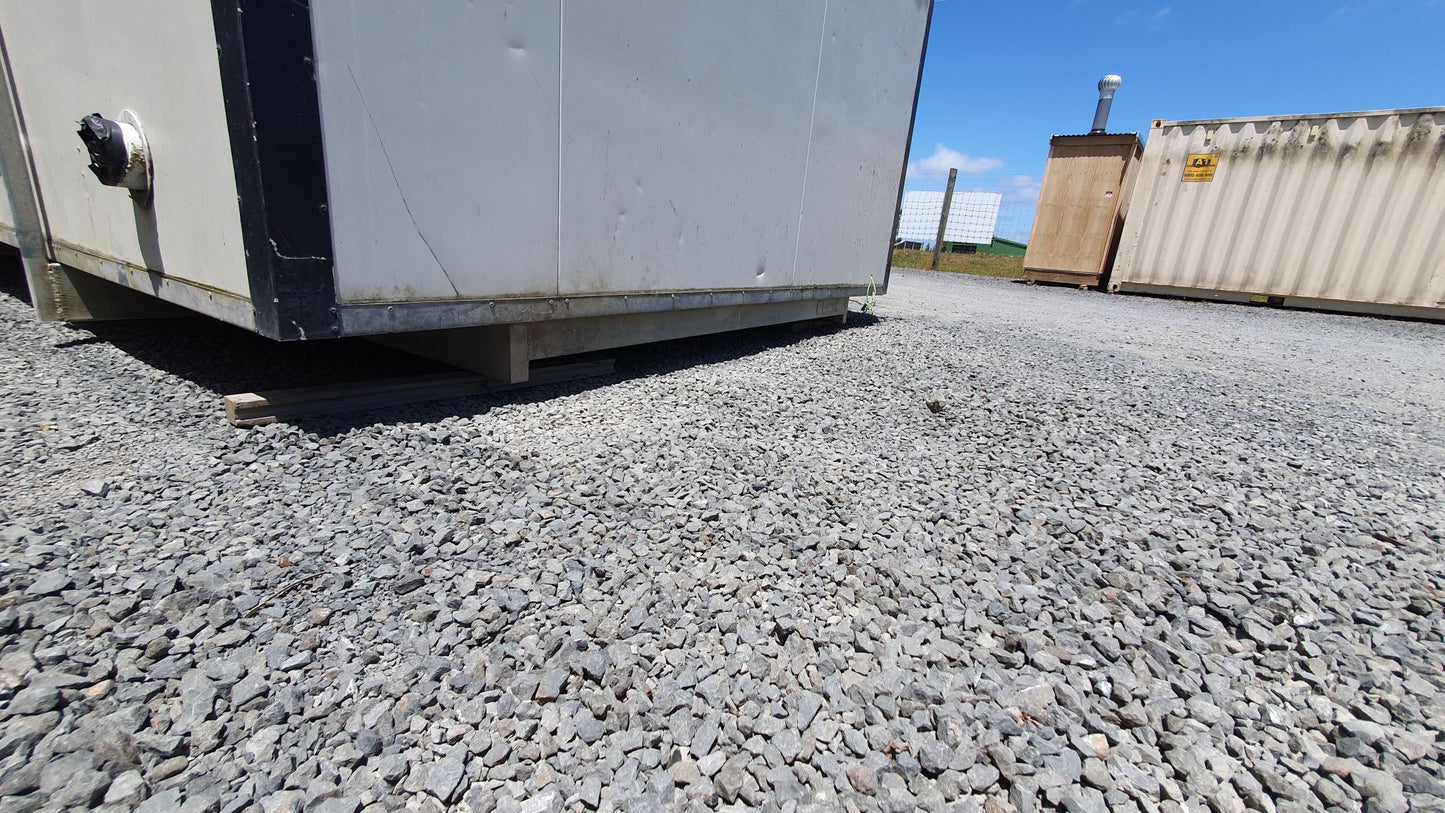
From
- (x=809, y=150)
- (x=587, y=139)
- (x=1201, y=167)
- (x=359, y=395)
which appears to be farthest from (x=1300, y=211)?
(x=359, y=395)

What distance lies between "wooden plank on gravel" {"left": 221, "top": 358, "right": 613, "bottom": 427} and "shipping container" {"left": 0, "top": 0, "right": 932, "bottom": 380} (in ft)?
0.67

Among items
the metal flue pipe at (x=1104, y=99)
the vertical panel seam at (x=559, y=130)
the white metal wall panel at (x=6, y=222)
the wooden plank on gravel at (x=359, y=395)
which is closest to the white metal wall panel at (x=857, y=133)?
the vertical panel seam at (x=559, y=130)

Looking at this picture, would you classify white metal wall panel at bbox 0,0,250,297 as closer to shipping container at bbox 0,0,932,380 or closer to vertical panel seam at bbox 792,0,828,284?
shipping container at bbox 0,0,932,380

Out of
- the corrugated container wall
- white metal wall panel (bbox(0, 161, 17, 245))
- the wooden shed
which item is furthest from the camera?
the wooden shed

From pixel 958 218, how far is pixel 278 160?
2681 centimetres

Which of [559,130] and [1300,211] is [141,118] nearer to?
[559,130]

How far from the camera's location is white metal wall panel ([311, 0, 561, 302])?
229 cm

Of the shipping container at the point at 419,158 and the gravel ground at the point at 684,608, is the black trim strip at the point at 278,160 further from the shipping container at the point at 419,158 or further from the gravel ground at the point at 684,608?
the gravel ground at the point at 684,608

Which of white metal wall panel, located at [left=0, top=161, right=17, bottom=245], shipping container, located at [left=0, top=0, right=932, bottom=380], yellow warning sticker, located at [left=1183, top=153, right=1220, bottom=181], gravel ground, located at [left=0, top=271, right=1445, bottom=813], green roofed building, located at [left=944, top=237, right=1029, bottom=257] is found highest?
yellow warning sticker, located at [left=1183, top=153, right=1220, bottom=181]

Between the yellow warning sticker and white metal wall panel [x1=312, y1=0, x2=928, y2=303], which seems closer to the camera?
white metal wall panel [x1=312, y1=0, x2=928, y2=303]

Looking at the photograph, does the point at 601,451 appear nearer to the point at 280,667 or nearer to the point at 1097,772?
the point at 280,667

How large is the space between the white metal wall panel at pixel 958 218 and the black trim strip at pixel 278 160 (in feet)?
80.9

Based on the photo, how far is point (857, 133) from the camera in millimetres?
5324

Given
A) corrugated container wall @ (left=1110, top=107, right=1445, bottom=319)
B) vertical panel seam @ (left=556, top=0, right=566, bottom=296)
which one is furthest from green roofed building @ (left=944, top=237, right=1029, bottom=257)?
vertical panel seam @ (left=556, top=0, right=566, bottom=296)
